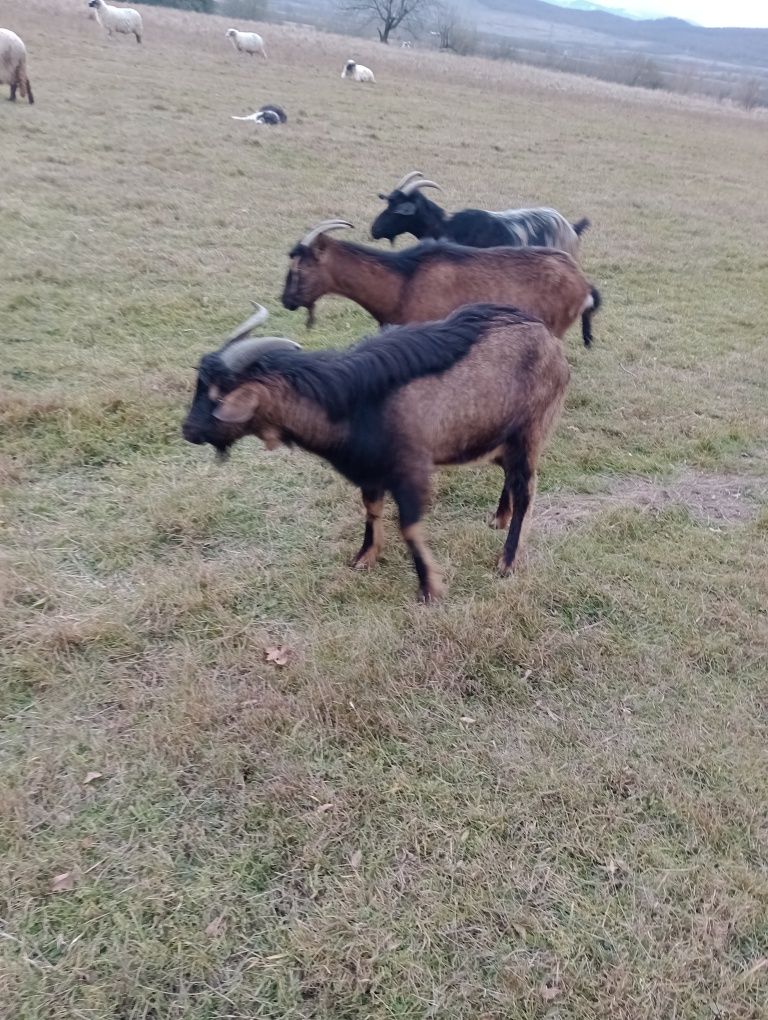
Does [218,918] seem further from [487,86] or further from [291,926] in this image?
[487,86]

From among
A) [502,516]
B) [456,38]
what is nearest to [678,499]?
[502,516]

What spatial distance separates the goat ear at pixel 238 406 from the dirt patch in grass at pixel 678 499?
79.4 inches

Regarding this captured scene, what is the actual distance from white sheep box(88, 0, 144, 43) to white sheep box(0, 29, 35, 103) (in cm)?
1200

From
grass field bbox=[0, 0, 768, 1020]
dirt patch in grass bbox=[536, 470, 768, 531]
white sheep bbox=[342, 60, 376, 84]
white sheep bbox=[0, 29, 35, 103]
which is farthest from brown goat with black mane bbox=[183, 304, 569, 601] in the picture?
white sheep bbox=[342, 60, 376, 84]

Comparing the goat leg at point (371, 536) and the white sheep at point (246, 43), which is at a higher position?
the white sheep at point (246, 43)

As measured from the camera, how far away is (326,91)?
21.3 m

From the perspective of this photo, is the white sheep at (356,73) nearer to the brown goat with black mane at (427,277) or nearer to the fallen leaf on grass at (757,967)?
the brown goat with black mane at (427,277)

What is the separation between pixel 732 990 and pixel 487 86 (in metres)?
30.2

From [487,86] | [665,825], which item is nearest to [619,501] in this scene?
[665,825]

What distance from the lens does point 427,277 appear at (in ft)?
17.4

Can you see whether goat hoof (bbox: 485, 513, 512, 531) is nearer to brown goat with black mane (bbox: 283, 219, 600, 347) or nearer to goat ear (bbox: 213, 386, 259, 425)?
brown goat with black mane (bbox: 283, 219, 600, 347)

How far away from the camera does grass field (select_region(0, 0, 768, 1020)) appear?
7.67ft

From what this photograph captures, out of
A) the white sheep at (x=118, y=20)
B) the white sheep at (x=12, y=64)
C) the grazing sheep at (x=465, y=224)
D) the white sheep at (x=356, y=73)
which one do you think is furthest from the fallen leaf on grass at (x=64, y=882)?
the white sheep at (x=118, y=20)

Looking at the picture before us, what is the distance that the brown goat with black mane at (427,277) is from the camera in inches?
208
